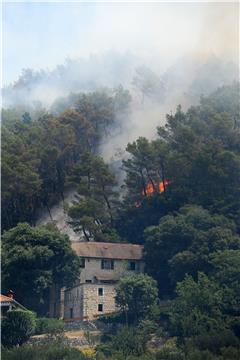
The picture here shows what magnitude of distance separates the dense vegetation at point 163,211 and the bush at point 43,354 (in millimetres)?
2327

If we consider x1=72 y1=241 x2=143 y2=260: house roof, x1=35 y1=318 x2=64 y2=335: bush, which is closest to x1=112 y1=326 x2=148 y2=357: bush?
x1=35 y1=318 x2=64 y2=335: bush

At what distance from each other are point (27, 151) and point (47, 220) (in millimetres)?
5735

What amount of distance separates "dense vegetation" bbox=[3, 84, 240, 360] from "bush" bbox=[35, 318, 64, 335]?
305cm

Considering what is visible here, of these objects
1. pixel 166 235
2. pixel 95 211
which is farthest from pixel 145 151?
pixel 166 235

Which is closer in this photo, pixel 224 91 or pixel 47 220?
pixel 47 220

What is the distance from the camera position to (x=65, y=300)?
55.8 metres

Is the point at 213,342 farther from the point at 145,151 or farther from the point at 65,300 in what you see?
the point at 145,151

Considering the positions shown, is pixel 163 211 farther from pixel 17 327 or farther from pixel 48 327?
pixel 17 327

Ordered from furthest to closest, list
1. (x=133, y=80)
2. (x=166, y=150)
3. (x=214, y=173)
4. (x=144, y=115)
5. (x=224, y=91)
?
1. (x=133, y=80)
2. (x=144, y=115)
3. (x=224, y=91)
4. (x=166, y=150)
5. (x=214, y=173)

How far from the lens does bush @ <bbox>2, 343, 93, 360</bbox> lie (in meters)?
41.2

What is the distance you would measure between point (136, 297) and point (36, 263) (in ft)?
22.6

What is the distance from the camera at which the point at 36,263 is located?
173 feet

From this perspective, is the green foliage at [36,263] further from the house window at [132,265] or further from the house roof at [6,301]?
the house window at [132,265]

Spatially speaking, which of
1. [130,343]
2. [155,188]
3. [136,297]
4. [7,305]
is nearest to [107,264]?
[155,188]
